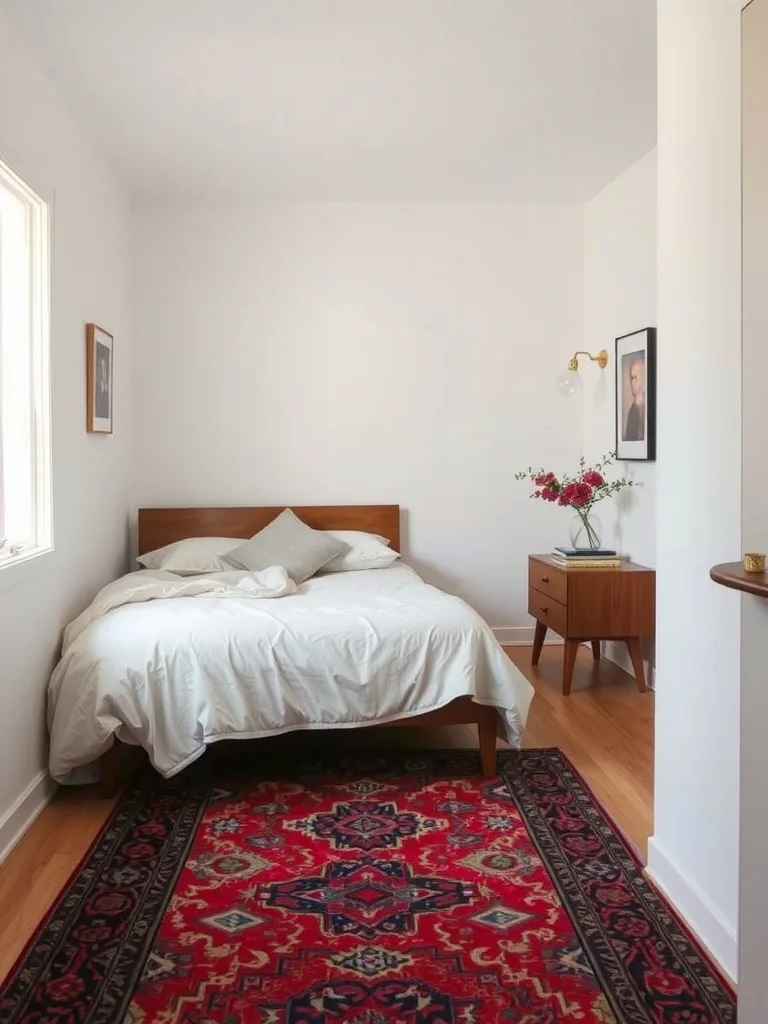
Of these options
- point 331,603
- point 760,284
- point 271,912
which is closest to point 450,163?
point 331,603

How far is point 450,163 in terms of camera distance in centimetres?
437

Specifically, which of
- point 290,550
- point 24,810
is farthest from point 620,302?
point 24,810

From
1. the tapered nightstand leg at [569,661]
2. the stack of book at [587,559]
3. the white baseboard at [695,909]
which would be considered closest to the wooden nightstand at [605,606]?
the tapered nightstand leg at [569,661]

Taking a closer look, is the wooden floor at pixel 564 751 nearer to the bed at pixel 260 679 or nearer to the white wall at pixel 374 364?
the bed at pixel 260 679

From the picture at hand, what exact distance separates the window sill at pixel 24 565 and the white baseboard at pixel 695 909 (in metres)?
2.06

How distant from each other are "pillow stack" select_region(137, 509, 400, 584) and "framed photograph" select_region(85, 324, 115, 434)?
2.34 ft

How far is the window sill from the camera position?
2.70 m

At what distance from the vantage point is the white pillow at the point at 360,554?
4613mm

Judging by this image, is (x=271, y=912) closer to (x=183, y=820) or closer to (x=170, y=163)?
(x=183, y=820)

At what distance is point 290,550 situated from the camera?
439 centimetres

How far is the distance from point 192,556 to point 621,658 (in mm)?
2388

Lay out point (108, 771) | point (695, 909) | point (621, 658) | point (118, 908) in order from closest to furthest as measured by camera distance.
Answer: point (695, 909) < point (118, 908) < point (108, 771) < point (621, 658)

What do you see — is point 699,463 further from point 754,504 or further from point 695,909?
point 695,909

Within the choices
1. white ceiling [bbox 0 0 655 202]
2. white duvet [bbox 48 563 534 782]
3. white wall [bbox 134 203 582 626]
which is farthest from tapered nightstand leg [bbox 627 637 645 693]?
white ceiling [bbox 0 0 655 202]
